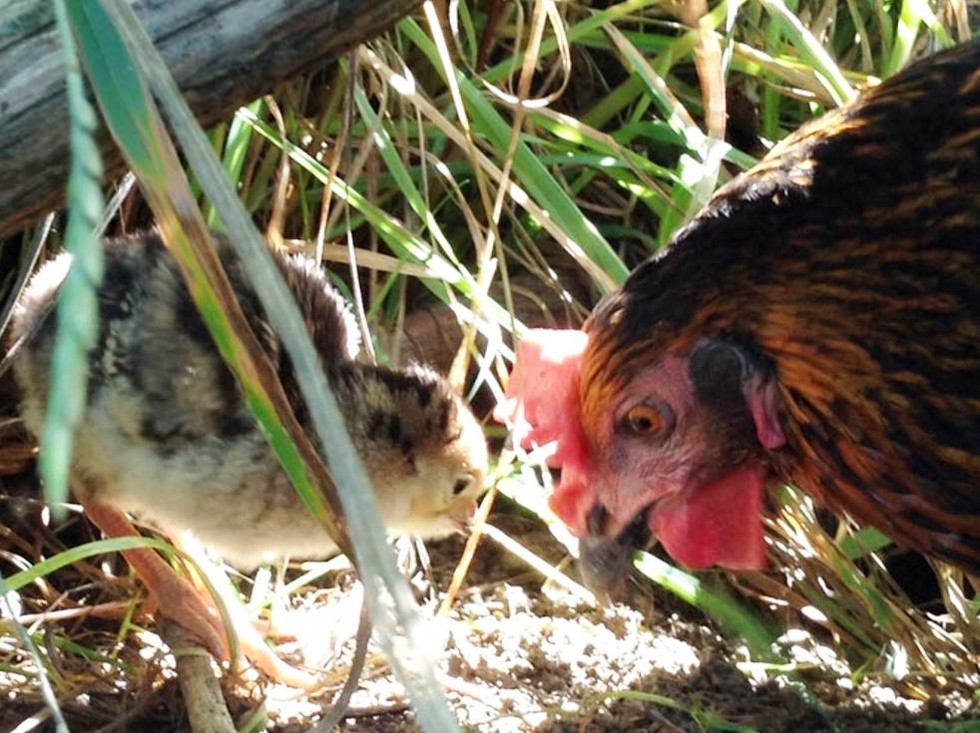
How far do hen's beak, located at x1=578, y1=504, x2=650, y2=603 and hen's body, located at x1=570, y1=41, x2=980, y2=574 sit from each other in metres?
0.02

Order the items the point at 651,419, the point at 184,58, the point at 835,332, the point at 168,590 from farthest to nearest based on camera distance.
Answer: the point at 168,590, the point at 651,419, the point at 835,332, the point at 184,58

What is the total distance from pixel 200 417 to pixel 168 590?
1.06 ft

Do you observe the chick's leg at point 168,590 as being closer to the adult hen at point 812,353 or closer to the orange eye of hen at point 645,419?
the adult hen at point 812,353

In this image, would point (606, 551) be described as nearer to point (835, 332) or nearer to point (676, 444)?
point (676, 444)

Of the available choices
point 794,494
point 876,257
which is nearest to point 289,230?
point 794,494

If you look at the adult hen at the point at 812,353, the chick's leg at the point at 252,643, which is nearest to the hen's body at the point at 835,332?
the adult hen at the point at 812,353

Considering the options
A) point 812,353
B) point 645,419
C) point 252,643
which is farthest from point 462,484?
point 812,353

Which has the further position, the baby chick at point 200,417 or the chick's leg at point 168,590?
the chick's leg at point 168,590

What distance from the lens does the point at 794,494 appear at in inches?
89.8

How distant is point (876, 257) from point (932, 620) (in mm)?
934

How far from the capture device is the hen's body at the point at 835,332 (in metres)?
1.57

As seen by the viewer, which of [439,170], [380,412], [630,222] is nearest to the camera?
[380,412]

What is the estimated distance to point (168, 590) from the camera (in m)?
2.09

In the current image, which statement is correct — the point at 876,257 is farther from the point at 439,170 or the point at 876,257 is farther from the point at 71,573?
the point at 71,573
